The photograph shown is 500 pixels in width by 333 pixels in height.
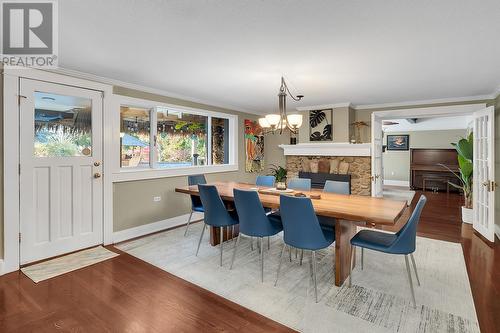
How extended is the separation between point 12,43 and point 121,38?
3.09 feet

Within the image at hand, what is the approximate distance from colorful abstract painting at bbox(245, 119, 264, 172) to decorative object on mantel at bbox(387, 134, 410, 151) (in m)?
5.98

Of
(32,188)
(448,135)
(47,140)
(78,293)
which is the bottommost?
(78,293)

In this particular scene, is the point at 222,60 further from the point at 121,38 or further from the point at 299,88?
the point at 299,88

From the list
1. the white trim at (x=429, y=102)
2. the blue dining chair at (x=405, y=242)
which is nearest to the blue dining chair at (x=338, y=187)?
the blue dining chair at (x=405, y=242)

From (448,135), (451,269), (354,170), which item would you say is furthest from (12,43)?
(448,135)

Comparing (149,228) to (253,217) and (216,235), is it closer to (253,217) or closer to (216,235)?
(216,235)

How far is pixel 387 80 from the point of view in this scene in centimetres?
355

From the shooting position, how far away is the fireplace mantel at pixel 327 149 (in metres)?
5.20

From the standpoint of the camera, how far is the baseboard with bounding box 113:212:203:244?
3.80 m

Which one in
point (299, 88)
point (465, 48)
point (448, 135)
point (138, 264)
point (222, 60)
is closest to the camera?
point (465, 48)

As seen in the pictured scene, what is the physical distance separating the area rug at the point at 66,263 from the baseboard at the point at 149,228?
12.5 inches

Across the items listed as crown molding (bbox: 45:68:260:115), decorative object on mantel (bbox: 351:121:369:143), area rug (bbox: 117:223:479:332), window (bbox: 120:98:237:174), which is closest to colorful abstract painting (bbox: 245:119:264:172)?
window (bbox: 120:98:237:174)

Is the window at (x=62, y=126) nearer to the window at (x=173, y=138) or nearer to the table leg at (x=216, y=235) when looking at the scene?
the window at (x=173, y=138)

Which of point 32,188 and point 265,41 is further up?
point 265,41
